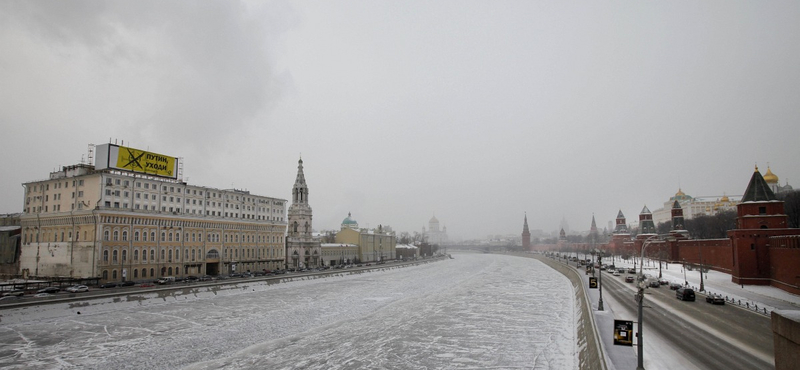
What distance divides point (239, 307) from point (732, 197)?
7489 inches

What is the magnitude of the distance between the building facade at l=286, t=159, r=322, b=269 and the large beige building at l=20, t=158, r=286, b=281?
493 inches

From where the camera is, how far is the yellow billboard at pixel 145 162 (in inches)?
2242

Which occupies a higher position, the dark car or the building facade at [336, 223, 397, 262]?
the building facade at [336, 223, 397, 262]

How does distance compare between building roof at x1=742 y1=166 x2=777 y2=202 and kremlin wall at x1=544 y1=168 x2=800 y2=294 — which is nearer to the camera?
kremlin wall at x1=544 y1=168 x2=800 y2=294

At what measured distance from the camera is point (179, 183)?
217 feet

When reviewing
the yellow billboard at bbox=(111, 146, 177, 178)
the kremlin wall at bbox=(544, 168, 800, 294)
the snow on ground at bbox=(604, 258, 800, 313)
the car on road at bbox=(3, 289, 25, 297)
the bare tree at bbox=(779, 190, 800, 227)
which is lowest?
the snow on ground at bbox=(604, 258, 800, 313)

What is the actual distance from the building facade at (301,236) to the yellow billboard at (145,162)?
2582cm

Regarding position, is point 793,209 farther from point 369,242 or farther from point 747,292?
point 369,242

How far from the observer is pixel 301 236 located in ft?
282

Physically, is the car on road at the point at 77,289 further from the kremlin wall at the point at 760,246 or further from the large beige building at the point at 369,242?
the large beige building at the point at 369,242

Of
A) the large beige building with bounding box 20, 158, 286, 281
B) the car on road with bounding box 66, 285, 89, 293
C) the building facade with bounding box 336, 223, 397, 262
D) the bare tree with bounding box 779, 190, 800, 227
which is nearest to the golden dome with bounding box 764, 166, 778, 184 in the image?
the bare tree with bounding box 779, 190, 800, 227

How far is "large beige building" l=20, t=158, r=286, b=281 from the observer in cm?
5306

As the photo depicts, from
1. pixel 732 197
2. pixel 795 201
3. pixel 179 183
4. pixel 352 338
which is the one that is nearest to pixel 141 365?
pixel 352 338

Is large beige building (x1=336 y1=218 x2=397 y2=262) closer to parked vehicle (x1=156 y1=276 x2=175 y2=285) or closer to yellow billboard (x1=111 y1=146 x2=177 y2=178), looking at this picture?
yellow billboard (x1=111 y1=146 x2=177 y2=178)
